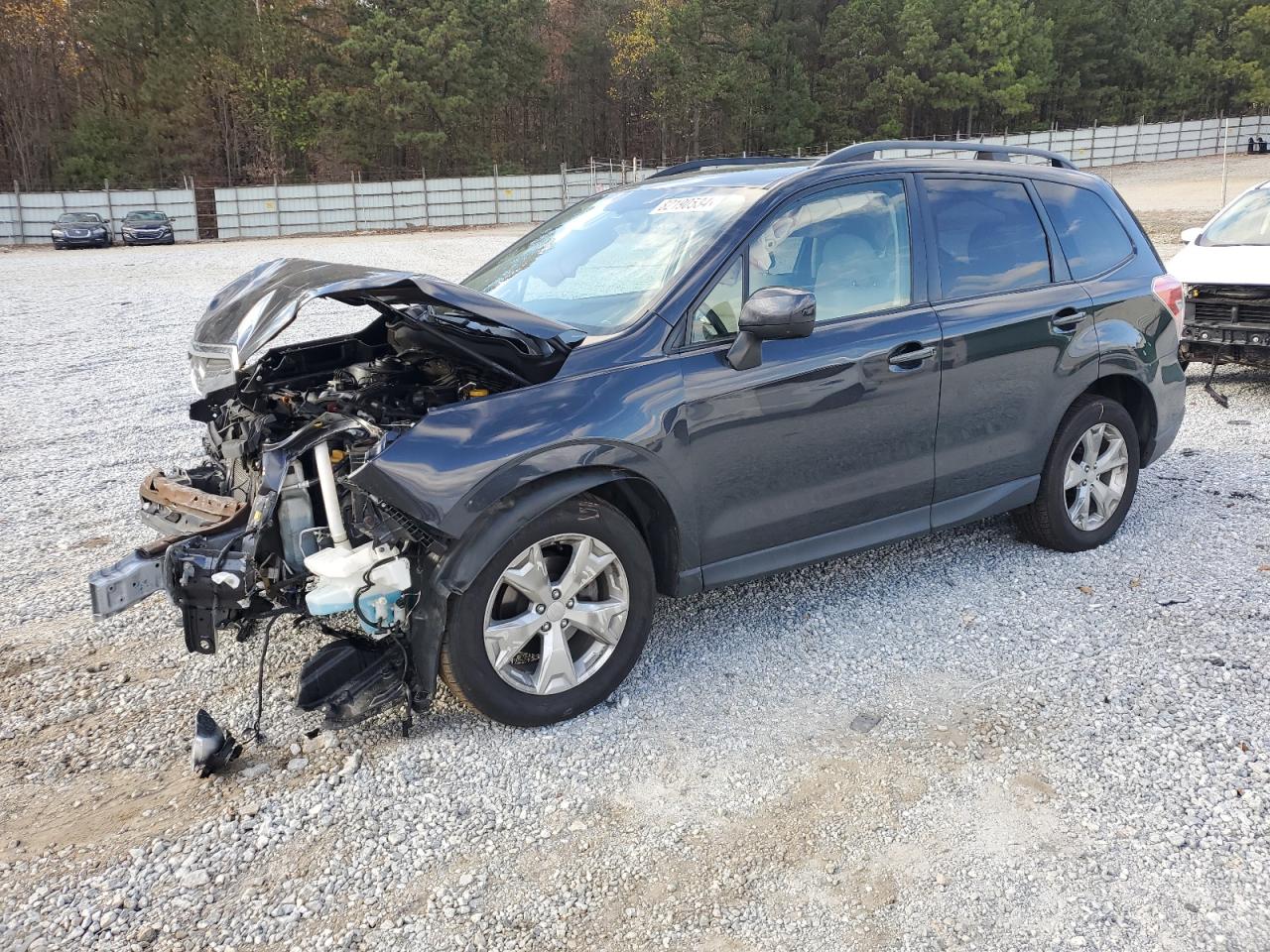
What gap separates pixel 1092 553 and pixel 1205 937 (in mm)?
2777

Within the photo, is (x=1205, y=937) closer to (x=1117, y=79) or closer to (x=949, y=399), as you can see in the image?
(x=949, y=399)

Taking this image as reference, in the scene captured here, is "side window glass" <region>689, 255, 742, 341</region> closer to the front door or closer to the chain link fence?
the front door

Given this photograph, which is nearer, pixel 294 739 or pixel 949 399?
pixel 294 739

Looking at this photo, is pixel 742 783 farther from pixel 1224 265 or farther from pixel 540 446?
pixel 1224 265

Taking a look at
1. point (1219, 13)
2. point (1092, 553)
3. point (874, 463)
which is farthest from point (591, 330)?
point (1219, 13)

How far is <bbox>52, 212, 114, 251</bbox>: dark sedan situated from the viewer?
1296 inches

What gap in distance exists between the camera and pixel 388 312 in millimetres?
3371

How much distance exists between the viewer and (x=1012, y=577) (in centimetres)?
480

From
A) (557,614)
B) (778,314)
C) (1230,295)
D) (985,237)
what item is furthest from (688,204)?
(1230,295)

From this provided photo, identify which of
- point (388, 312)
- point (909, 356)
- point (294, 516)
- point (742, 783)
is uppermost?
point (388, 312)

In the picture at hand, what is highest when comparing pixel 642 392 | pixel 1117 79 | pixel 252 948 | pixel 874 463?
pixel 1117 79

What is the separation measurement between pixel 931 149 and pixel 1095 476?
6.15ft

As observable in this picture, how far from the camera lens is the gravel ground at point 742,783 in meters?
2.67

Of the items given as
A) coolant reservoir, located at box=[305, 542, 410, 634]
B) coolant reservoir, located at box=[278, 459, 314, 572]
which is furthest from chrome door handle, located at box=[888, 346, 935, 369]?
coolant reservoir, located at box=[278, 459, 314, 572]
